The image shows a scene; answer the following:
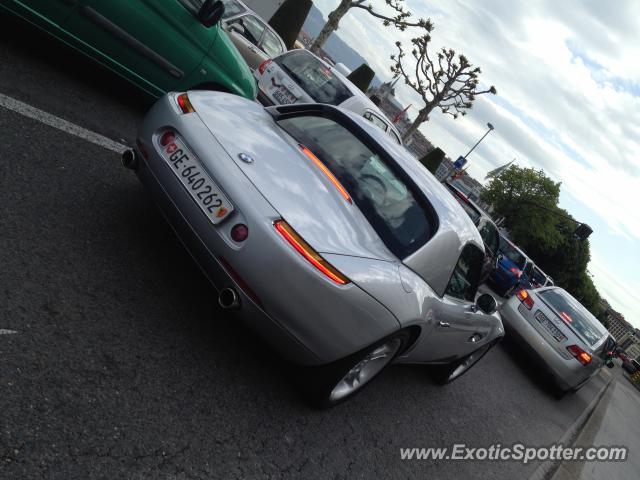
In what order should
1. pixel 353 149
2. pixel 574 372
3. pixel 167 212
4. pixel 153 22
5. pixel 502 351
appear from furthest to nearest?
pixel 502 351, pixel 574 372, pixel 153 22, pixel 353 149, pixel 167 212

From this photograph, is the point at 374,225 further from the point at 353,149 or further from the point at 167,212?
the point at 167,212

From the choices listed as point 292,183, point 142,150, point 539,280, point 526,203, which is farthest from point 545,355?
point 526,203

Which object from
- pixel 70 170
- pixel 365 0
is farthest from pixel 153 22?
pixel 365 0

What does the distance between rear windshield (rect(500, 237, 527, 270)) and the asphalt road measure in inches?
423

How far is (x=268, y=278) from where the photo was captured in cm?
228

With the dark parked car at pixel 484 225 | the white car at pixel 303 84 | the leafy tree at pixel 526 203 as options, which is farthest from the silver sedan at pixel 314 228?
the leafy tree at pixel 526 203

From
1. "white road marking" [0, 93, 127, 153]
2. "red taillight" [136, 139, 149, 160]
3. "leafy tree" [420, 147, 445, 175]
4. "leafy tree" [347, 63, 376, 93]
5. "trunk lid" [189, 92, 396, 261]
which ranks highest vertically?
"leafy tree" [347, 63, 376, 93]

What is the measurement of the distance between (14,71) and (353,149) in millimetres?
3233

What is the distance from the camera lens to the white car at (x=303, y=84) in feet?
25.0

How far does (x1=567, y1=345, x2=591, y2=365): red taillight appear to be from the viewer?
7.12 meters

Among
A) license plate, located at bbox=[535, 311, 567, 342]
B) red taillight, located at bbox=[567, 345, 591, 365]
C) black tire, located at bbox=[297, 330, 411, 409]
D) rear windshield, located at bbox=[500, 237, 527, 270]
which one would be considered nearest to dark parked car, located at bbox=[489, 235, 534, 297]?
rear windshield, located at bbox=[500, 237, 527, 270]

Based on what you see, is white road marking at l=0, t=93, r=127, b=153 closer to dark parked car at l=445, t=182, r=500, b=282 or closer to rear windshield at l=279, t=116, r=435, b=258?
rear windshield at l=279, t=116, r=435, b=258

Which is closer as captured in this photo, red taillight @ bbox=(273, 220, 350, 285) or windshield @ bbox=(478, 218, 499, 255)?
red taillight @ bbox=(273, 220, 350, 285)

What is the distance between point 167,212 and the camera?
8.82 feet
